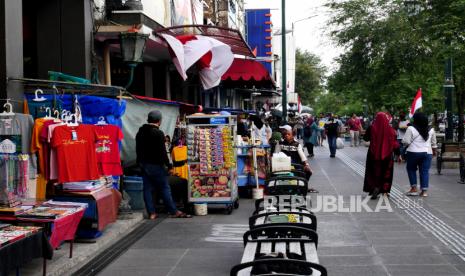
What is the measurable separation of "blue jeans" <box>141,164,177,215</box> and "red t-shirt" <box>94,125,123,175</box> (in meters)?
1.72

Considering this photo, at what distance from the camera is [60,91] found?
28.1 ft

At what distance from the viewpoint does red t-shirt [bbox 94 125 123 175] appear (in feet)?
27.7

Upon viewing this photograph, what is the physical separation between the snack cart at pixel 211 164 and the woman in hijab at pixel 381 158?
3.24m

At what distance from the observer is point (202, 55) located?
14312mm

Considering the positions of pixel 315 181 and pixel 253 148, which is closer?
pixel 253 148

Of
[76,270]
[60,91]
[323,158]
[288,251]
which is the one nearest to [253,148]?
[60,91]

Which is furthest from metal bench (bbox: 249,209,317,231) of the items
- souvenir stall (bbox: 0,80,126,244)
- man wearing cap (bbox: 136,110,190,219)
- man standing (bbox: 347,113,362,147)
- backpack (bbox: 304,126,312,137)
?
man standing (bbox: 347,113,362,147)

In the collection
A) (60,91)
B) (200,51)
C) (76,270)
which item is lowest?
(76,270)

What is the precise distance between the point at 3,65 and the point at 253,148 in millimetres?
5937

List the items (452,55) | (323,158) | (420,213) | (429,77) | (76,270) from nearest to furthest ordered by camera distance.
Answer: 1. (76,270)
2. (420,213)
3. (452,55)
4. (323,158)
5. (429,77)

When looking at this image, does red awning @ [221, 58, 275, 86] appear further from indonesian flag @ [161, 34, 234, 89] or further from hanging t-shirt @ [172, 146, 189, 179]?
hanging t-shirt @ [172, 146, 189, 179]

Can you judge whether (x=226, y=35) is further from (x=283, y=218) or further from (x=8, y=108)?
(x=283, y=218)

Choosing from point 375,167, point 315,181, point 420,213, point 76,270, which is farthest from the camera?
point 315,181

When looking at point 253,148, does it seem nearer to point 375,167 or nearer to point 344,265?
point 375,167
